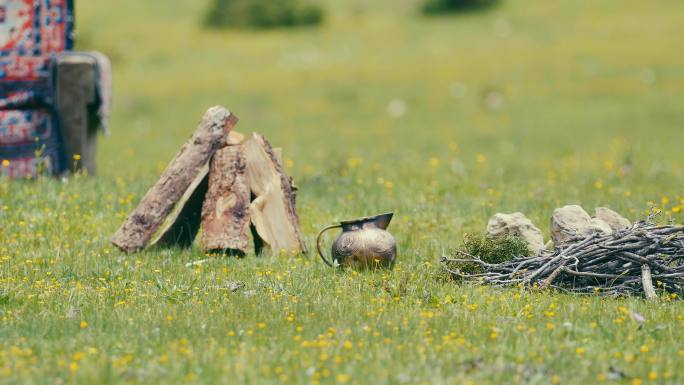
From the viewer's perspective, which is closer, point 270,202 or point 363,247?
point 363,247

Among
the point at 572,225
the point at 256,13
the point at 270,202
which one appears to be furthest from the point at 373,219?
the point at 256,13

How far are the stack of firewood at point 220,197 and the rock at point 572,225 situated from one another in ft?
8.67

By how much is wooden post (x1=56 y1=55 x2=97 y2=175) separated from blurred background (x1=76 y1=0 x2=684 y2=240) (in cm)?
114

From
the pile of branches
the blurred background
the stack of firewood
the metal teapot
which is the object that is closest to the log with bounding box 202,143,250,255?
the stack of firewood

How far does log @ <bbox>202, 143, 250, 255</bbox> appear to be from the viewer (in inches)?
404

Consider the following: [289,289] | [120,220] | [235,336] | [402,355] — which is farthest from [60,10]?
[402,355]

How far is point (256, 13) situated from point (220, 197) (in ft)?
104

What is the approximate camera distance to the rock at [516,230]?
973cm

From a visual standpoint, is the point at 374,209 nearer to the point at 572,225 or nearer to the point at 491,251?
the point at 491,251

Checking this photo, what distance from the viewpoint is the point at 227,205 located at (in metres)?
10.4

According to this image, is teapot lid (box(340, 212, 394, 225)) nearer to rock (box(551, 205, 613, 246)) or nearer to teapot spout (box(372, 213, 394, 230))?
teapot spout (box(372, 213, 394, 230))

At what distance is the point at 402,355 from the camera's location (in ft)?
21.8

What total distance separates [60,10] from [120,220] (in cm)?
405

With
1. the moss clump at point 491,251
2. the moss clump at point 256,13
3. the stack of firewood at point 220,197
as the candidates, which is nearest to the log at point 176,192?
the stack of firewood at point 220,197
